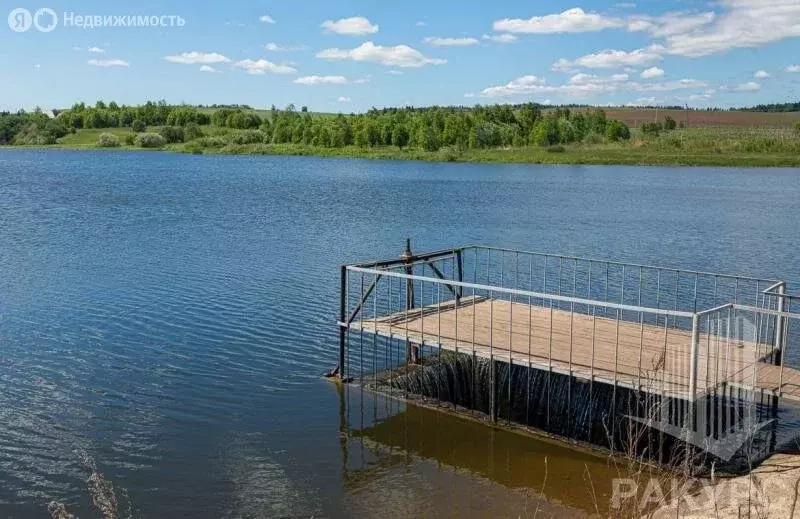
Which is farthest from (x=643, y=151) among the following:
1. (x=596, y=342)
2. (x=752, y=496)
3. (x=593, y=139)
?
(x=752, y=496)

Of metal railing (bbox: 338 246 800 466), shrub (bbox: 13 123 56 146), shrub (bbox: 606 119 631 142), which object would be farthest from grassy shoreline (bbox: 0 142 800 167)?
metal railing (bbox: 338 246 800 466)

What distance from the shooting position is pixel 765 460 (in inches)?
470

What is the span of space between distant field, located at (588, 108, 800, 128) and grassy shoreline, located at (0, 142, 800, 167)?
3386 centimetres

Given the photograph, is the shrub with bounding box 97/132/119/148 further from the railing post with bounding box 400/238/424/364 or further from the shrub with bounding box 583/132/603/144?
the railing post with bounding box 400/238/424/364

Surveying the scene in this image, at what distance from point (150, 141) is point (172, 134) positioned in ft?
22.4

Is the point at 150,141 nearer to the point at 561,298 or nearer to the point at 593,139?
the point at 593,139

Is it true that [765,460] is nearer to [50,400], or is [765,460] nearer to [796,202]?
[50,400]

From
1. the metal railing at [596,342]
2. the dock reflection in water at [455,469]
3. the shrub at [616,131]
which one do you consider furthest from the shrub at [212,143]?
the dock reflection in water at [455,469]

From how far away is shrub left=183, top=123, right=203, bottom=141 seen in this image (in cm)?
15800

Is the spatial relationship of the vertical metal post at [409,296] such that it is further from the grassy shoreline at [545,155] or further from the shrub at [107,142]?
the shrub at [107,142]

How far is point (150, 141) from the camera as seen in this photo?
499 ft

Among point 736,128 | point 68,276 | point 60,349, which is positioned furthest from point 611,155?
point 60,349

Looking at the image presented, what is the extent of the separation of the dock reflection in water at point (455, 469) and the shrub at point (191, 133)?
14846cm

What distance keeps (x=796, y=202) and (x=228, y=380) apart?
47.4 metres
